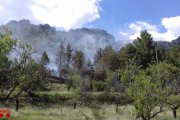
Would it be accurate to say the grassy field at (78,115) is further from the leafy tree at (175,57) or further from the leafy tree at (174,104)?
the leafy tree at (175,57)

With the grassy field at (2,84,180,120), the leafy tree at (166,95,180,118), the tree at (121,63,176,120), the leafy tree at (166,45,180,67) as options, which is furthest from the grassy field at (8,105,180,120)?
the leafy tree at (166,45,180,67)

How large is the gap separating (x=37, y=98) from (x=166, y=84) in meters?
27.1

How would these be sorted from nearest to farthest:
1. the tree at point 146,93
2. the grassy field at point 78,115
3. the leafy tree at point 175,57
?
the tree at point 146,93 < the grassy field at point 78,115 < the leafy tree at point 175,57

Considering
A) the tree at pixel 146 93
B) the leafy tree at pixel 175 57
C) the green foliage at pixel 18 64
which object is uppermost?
the leafy tree at pixel 175 57

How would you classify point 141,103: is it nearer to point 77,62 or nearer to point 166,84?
point 166,84

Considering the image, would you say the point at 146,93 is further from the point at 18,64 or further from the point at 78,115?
the point at 18,64

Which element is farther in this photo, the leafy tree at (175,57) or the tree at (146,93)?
the leafy tree at (175,57)

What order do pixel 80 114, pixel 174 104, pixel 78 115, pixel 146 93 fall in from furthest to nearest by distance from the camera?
pixel 174 104, pixel 80 114, pixel 78 115, pixel 146 93

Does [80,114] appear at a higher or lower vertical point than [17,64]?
lower

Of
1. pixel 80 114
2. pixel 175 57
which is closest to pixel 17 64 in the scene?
pixel 80 114

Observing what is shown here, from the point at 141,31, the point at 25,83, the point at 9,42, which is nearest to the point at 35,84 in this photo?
the point at 25,83

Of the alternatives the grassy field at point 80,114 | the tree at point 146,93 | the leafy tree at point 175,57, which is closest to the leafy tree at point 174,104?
the grassy field at point 80,114

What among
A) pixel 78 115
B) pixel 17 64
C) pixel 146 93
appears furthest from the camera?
pixel 78 115

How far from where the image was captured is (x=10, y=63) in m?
19.8
